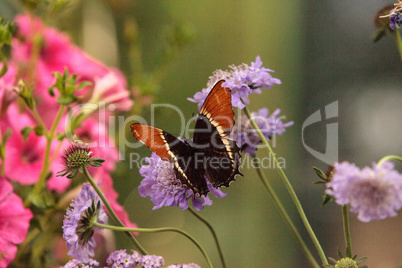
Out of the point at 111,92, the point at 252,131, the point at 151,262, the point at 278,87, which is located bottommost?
the point at 151,262

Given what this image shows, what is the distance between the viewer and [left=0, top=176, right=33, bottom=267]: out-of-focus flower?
342mm

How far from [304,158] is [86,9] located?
0.66 m

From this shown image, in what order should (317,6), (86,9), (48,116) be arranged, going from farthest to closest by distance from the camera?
1. (317,6)
2. (86,9)
3. (48,116)

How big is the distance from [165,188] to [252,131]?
102mm

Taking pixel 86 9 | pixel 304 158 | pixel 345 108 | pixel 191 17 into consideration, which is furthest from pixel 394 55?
pixel 86 9

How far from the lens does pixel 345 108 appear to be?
996mm

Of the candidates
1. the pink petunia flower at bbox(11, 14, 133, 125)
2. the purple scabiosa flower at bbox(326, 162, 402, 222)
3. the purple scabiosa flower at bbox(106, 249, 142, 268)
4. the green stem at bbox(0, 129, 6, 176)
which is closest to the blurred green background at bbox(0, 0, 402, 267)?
the pink petunia flower at bbox(11, 14, 133, 125)

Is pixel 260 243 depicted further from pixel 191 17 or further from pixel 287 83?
pixel 191 17

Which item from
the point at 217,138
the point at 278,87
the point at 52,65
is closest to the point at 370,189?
the point at 217,138

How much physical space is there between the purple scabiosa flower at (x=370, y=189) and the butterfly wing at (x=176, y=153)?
92mm

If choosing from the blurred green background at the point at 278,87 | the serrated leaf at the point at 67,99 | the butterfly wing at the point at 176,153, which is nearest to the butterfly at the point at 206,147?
the butterfly wing at the point at 176,153

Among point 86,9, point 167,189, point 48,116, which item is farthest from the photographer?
point 86,9

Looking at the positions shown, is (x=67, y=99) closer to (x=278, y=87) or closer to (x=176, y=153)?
(x=176, y=153)

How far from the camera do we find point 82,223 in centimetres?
29
